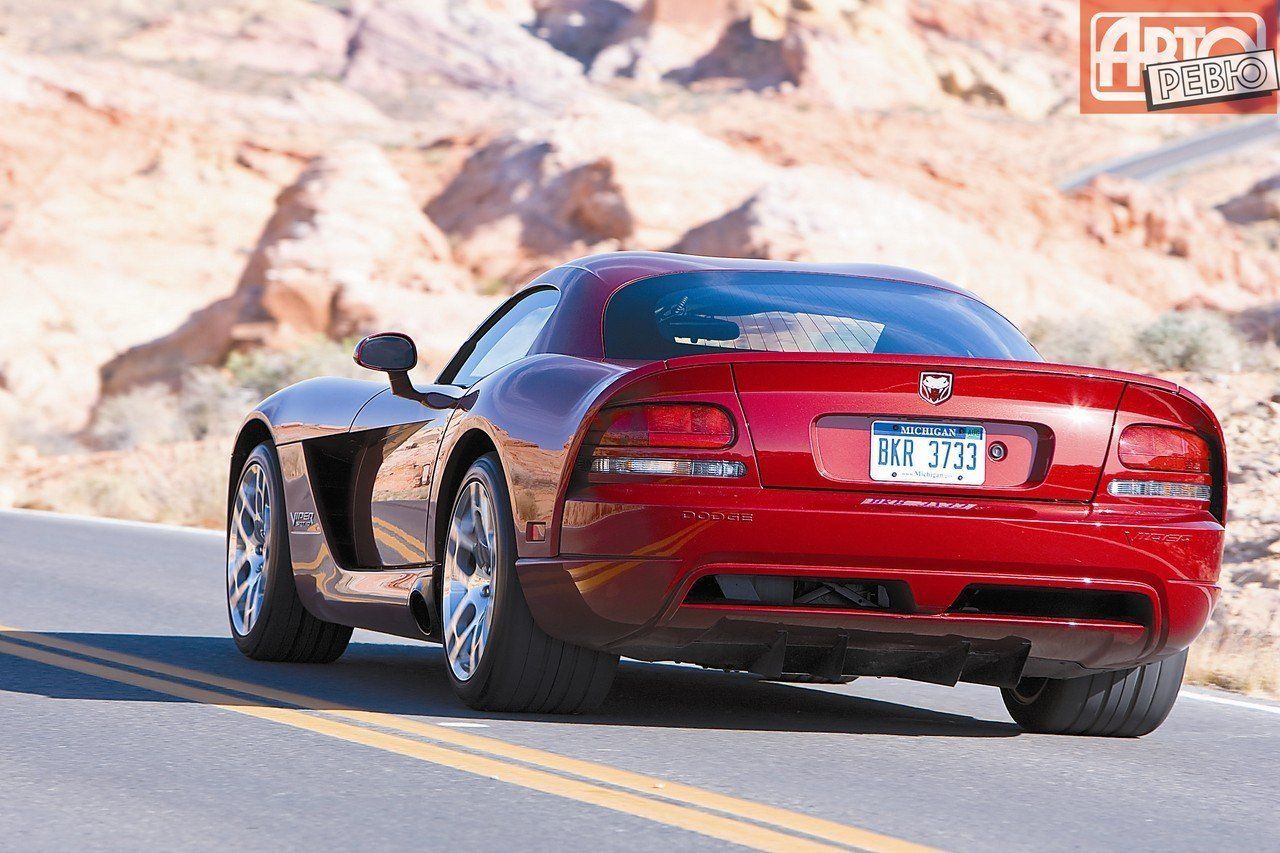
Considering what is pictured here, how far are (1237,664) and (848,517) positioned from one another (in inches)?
157

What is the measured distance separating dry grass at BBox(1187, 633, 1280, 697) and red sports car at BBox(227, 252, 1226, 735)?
6.96ft

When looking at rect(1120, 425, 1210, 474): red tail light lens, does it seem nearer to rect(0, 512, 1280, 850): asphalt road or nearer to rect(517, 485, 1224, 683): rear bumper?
rect(517, 485, 1224, 683): rear bumper

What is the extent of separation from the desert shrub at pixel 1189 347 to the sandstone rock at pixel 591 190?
16.3 metres

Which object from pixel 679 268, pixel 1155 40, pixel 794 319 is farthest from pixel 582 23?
pixel 794 319

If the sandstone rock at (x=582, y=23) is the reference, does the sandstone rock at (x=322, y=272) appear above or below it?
below

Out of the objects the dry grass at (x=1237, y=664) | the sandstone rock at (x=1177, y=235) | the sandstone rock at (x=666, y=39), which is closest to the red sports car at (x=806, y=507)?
the dry grass at (x=1237, y=664)

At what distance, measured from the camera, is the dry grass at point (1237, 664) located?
27.7 feet

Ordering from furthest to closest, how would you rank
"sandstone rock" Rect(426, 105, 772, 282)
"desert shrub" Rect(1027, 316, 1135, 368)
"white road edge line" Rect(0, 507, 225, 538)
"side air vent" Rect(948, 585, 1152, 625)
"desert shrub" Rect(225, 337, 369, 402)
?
"sandstone rock" Rect(426, 105, 772, 282)
"desert shrub" Rect(225, 337, 369, 402)
"desert shrub" Rect(1027, 316, 1135, 368)
"white road edge line" Rect(0, 507, 225, 538)
"side air vent" Rect(948, 585, 1152, 625)

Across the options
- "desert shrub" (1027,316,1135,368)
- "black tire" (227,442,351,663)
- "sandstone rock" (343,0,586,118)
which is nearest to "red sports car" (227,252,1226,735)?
"black tire" (227,442,351,663)

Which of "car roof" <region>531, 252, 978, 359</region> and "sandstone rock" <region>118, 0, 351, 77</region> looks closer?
"car roof" <region>531, 252, 978, 359</region>

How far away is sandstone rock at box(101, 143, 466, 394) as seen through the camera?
3262 cm

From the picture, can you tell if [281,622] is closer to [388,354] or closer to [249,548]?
[249,548]

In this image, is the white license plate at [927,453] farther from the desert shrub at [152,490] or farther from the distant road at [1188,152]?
the distant road at [1188,152]

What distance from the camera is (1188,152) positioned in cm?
7250
